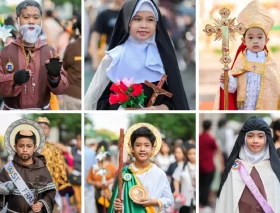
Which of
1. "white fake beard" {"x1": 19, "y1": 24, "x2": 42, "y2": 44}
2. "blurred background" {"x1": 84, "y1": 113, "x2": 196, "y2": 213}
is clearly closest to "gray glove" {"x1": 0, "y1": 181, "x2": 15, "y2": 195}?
"blurred background" {"x1": 84, "y1": 113, "x2": 196, "y2": 213}

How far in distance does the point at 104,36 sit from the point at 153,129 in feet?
3.33

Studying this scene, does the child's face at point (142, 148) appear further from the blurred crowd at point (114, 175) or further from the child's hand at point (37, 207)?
the child's hand at point (37, 207)

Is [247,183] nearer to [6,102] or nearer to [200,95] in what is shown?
[200,95]

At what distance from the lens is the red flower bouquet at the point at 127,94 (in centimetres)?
1369

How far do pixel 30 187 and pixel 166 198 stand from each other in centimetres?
104

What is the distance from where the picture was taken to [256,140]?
13.8 m

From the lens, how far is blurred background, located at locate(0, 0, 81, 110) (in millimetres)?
14500

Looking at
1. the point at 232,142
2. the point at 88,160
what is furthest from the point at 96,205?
the point at 232,142

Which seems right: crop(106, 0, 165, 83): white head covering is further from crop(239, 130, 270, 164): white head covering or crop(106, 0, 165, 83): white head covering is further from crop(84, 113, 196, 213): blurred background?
crop(239, 130, 270, 164): white head covering

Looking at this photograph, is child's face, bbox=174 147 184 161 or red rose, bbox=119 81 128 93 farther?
child's face, bbox=174 147 184 161

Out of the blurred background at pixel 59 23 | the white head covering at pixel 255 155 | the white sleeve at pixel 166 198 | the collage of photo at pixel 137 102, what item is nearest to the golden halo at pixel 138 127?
the collage of photo at pixel 137 102

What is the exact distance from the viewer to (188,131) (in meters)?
14.7

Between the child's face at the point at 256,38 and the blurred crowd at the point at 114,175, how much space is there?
1.19 m

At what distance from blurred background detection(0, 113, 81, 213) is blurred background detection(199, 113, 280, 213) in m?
1.00
